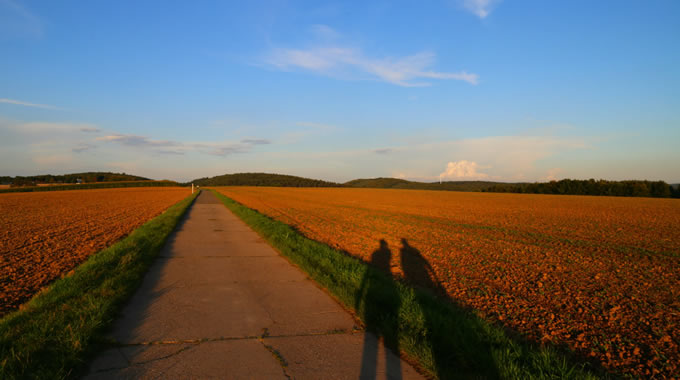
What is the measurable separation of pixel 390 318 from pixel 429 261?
4.51 m

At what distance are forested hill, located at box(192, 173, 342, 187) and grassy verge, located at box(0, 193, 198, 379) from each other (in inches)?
5780

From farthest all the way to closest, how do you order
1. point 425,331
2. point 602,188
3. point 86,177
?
point 86,177 < point 602,188 < point 425,331

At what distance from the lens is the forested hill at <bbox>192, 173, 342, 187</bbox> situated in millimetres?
156500

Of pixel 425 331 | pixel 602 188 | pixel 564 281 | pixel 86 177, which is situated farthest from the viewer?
pixel 86 177

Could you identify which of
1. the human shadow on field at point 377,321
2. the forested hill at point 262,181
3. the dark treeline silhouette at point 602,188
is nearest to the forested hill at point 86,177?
the forested hill at point 262,181

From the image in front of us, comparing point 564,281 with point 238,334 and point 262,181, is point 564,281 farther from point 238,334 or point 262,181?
point 262,181

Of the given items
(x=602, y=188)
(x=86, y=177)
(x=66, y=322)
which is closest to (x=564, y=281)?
(x=66, y=322)

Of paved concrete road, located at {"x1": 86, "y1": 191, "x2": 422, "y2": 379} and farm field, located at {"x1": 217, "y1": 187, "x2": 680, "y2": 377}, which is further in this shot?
farm field, located at {"x1": 217, "y1": 187, "x2": 680, "y2": 377}

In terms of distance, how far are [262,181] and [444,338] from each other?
165 metres

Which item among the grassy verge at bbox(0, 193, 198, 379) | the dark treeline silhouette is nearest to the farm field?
the grassy verge at bbox(0, 193, 198, 379)

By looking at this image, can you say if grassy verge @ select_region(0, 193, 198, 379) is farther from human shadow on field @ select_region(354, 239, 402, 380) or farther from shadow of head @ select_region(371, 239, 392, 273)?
shadow of head @ select_region(371, 239, 392, 273)

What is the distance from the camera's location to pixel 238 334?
3605 millimetres

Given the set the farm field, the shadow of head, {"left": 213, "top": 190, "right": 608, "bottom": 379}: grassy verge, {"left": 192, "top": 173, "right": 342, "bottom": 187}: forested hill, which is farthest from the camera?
{"left": 192, "top": 173, "right": 342, "bottom": 187}: forested hill

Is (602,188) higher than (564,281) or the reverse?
higher
